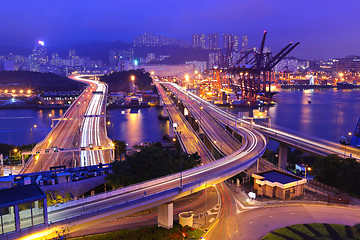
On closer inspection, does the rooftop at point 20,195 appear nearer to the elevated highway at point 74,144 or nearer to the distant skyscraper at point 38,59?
the elevated highway at point 74,144

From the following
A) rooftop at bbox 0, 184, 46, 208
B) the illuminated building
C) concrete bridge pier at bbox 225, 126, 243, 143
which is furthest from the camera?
the illuminated building

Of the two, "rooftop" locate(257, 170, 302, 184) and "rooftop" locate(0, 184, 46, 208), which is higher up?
"rooftop" locate(0, 184, 46, 208)

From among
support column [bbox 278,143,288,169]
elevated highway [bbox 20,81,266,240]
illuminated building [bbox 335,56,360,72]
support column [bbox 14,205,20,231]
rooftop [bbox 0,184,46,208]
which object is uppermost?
illuminated building [bbox 335,56,360,72]

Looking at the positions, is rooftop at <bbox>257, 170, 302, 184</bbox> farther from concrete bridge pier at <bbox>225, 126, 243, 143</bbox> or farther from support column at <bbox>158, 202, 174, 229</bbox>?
concrete bridge pier at <bbox>225, 126, 243, 143</bbox>

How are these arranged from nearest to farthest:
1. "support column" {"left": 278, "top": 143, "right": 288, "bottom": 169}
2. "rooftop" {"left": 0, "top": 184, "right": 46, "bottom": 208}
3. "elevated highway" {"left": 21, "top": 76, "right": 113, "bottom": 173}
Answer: "rooftop" {"left": 0, "top": 184, "right": 46, "bottom": 208} < "elevated highway" {"left": 21, "top": 76, "right": 113, "bottom": 173} < "support column" {"left": 278, "top": 143, "right": 288, "bottom": 169}

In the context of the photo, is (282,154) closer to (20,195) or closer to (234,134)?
(234,134)

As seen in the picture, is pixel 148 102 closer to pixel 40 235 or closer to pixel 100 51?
pixel 40 235

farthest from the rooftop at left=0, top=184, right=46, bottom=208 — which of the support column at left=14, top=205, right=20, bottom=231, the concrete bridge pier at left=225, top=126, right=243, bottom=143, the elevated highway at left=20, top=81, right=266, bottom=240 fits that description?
the concrete bridge pier at left=225, top=126, right=243, bottom=143

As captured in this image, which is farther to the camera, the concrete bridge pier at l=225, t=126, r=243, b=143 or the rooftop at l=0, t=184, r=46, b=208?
the concrete bridge pier at l=225, t=126, r=243, b=143

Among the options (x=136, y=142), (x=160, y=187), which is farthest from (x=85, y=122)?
(x=160, y=187)

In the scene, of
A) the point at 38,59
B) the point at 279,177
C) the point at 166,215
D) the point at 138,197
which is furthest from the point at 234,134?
the point at 38,59
